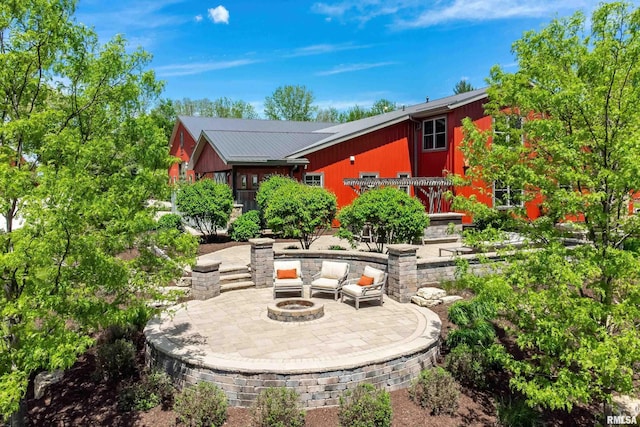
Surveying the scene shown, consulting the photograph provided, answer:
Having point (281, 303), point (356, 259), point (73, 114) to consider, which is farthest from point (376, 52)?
point (73, 114)

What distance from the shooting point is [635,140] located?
14.1 ft

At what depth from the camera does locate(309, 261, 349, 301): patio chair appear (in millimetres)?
10190

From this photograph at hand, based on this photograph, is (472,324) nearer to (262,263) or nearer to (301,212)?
(262,263)

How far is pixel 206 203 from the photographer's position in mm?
16344

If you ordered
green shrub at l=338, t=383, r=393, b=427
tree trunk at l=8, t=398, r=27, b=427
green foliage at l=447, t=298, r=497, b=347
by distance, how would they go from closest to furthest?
tree trunk at l=8, t=398, r=27, b=427, green shrub at l=338, t=383, r=393, b=427, green foliage at l=447, t=298, r=497, b=347

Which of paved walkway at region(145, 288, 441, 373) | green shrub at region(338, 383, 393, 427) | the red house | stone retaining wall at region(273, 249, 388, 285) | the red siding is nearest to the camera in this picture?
green shrub at region(338, 383, 393, 427)

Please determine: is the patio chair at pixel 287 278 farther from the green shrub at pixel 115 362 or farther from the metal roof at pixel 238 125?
the metal roof at pixel 238 125

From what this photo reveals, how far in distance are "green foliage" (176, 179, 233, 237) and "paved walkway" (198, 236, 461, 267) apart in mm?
1774

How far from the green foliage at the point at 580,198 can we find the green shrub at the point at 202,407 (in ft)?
13.4

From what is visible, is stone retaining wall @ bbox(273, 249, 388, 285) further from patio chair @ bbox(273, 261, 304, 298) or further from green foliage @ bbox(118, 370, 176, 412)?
green foliage @ bbox(118, 370, 176, 412)

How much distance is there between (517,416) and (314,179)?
15.0m

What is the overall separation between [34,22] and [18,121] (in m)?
1.47

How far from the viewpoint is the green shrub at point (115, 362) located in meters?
7.40

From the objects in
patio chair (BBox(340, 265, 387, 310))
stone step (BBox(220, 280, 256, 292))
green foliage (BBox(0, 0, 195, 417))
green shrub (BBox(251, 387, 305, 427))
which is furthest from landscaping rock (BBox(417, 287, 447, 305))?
green foliage (BBox(0, 0, 195, 417))
